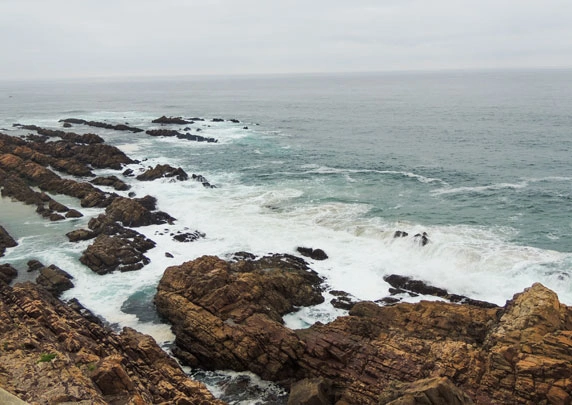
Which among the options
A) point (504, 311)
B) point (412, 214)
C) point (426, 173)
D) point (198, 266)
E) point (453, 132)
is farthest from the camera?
point (453, 132)

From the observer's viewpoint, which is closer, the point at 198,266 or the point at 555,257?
the point at 198,266

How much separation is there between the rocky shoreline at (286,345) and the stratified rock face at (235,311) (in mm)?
63

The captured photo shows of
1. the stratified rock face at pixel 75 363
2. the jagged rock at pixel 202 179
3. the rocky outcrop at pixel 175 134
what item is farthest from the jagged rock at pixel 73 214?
the rocky outcrop at pixel 175 134

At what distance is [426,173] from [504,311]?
36583 mm

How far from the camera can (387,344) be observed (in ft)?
66.0

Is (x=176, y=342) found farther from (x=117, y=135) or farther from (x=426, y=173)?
(x=117, y=135)

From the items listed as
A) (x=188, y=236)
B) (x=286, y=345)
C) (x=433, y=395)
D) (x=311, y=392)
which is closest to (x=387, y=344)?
(x=311, y=392)

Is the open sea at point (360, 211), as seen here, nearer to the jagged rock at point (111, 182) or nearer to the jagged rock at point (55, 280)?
the jagged rock at point (55, 280)

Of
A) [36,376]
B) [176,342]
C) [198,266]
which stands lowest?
[176,342]

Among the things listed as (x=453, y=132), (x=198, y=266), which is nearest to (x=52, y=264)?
(x=198, y=266)

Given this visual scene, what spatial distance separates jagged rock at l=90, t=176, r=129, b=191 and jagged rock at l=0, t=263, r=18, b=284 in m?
20.5

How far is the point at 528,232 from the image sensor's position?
117ft

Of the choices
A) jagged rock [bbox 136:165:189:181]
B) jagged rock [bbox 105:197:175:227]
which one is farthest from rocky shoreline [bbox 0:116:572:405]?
jagged rock [bbox 136:165:189:181]

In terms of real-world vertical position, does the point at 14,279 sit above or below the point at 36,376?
below
